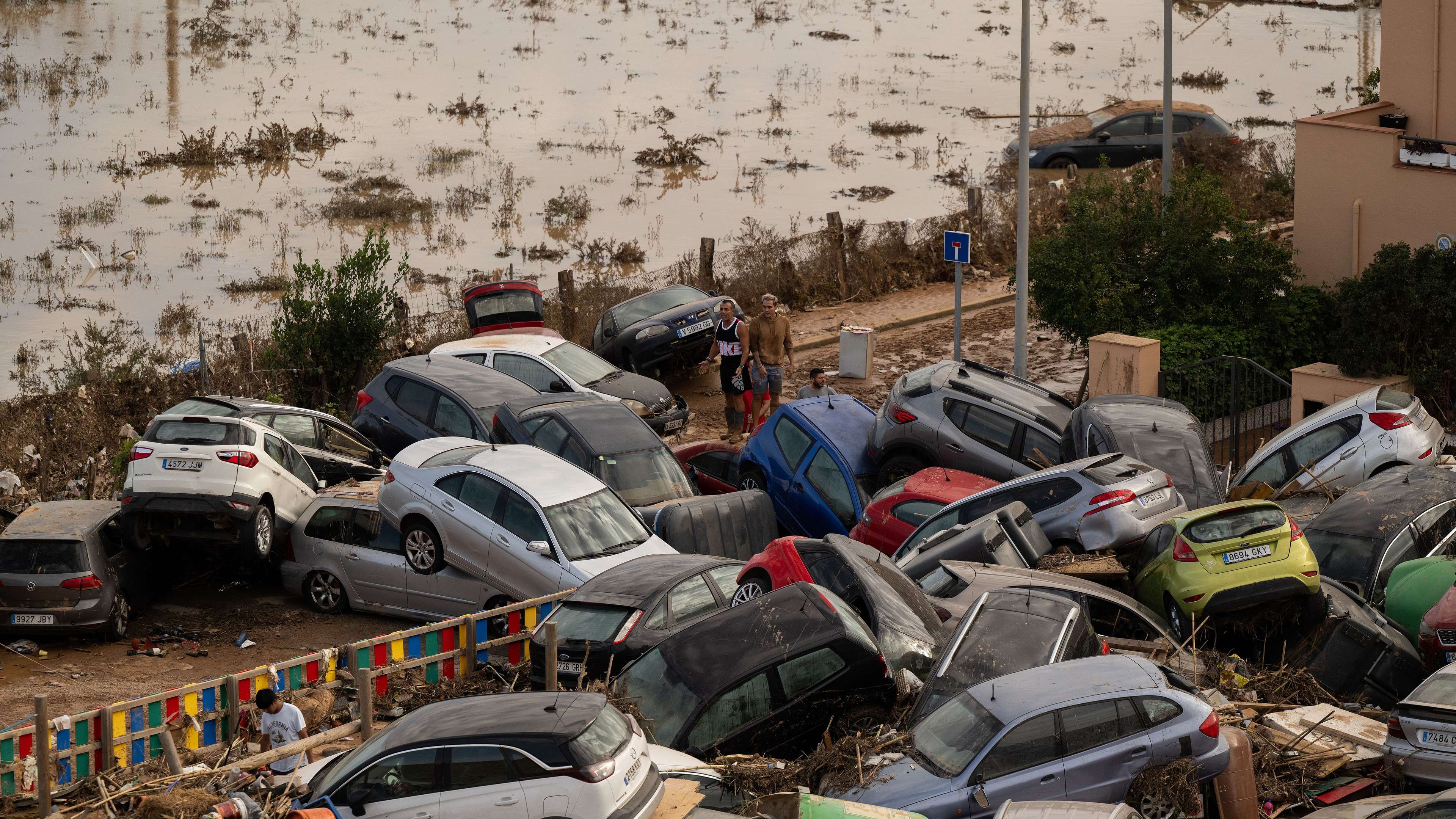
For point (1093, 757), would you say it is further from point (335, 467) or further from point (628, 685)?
point (335, 467)

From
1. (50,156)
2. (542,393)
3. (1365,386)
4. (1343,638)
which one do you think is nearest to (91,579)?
(542,393)

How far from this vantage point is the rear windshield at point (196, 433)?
49.9 ft

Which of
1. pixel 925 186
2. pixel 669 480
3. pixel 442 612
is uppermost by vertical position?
pixel 925 186

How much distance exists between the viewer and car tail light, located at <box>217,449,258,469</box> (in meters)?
15.1

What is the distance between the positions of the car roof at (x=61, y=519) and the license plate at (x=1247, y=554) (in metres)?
10.9

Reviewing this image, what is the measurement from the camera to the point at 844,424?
662 inches

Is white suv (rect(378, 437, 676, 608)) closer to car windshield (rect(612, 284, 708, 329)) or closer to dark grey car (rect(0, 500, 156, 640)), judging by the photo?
dark grey car (rect(0, 500, 156, 640))

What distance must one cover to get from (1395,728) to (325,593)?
10.3 metres

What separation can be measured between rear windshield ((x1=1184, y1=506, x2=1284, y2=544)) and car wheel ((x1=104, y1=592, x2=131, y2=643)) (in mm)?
10435

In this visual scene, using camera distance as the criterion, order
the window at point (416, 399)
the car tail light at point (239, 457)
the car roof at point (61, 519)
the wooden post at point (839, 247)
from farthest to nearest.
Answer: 1. the wooden post at point (839, 247)
2. the window at point (416, 399)
3. the car tail light at point (239, 457)
4. the car roof at point (61, 519)

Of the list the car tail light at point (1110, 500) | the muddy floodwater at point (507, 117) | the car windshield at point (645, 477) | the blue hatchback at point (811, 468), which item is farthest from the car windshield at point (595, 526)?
the muddy floodwater at point (507, 117)

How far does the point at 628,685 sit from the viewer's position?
10.5 metres

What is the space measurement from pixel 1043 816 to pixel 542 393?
10.6 metres

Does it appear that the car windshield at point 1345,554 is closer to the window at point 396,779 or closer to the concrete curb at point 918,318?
the window at point 396,779
